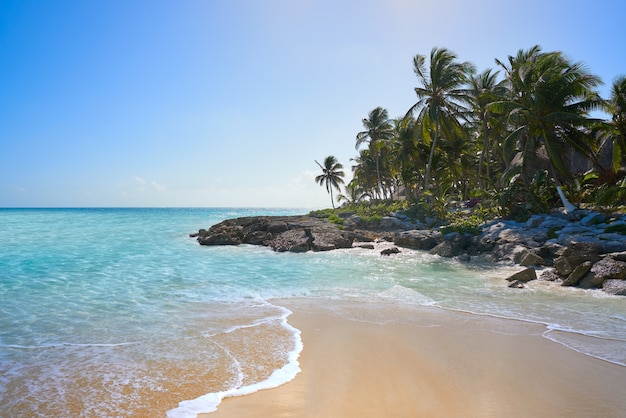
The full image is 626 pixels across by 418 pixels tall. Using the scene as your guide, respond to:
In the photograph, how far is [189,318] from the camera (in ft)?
26.0

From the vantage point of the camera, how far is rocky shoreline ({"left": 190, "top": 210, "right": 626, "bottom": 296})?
11367mm

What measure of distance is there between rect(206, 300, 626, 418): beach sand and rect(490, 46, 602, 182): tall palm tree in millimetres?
18627

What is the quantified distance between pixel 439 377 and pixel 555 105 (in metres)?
22.4

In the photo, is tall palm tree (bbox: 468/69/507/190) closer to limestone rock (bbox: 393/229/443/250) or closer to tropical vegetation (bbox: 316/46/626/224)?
tropical vegetation (bbox: 316/46/626/224)

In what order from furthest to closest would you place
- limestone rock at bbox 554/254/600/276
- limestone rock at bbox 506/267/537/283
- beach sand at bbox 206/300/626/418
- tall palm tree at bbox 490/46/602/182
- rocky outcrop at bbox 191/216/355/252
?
rocky outcrop at bbox 191/216/355/252, tall palm tree at bbox 490/46/602/182, limestone rock at bbox 506/267/537/283, limestone rock at bbox 554/254/600/276, beach sand at bbox 206/300/626/418

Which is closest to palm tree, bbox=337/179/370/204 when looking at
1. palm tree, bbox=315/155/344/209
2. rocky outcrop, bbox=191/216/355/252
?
palm tree, bbox=315/155/344/209

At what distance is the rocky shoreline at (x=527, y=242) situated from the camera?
11367 mm

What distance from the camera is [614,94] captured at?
23.2 m

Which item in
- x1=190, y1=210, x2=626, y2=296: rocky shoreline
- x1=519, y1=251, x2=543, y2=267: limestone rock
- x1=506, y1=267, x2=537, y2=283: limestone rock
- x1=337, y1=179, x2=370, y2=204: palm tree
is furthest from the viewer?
x1=337, y1=179, x2=370, y2=204: palm tree

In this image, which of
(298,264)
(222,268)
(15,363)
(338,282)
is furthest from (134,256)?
(15,363)

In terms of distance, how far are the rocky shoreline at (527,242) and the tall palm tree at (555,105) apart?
15.7 ft

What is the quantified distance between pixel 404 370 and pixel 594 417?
214 cm

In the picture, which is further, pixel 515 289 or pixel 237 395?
pixel 515 289

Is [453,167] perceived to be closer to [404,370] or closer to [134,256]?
[134,256]
